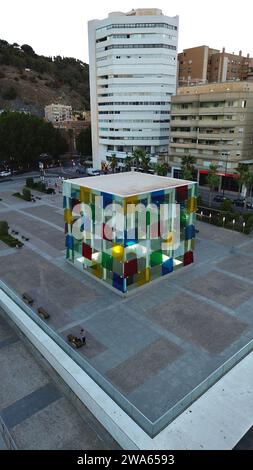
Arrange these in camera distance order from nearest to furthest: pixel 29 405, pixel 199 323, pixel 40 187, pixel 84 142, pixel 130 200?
pixel 29 405, pixel 199 323, pixel 130 200, pixel 40 187, pixel 84 142

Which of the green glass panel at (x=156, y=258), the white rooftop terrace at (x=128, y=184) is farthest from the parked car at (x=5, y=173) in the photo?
the green glass panel at (x=156, y=258)

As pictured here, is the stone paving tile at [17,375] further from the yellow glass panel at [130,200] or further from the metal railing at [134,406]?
the yellow glass panel at [130,200]

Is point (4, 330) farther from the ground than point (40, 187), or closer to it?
closer to it

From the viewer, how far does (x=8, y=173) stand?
94.6 metres

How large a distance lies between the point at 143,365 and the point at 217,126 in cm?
6460

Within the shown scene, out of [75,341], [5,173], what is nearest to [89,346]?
[75,341]

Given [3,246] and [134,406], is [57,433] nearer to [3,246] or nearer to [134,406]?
[134,406]

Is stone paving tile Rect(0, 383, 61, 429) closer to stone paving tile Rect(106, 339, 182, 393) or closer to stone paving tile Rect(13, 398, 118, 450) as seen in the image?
stone paving tile Rect(13, 398, 118, 450)

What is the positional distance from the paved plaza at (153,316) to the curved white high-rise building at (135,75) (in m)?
59.9

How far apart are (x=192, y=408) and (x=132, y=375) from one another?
5.13 meters

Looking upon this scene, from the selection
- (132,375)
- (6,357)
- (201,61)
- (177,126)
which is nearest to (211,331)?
(132,375)

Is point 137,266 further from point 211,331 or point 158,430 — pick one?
point 158,430

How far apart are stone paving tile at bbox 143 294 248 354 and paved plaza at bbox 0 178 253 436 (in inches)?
3.1

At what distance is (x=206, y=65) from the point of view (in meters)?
130
